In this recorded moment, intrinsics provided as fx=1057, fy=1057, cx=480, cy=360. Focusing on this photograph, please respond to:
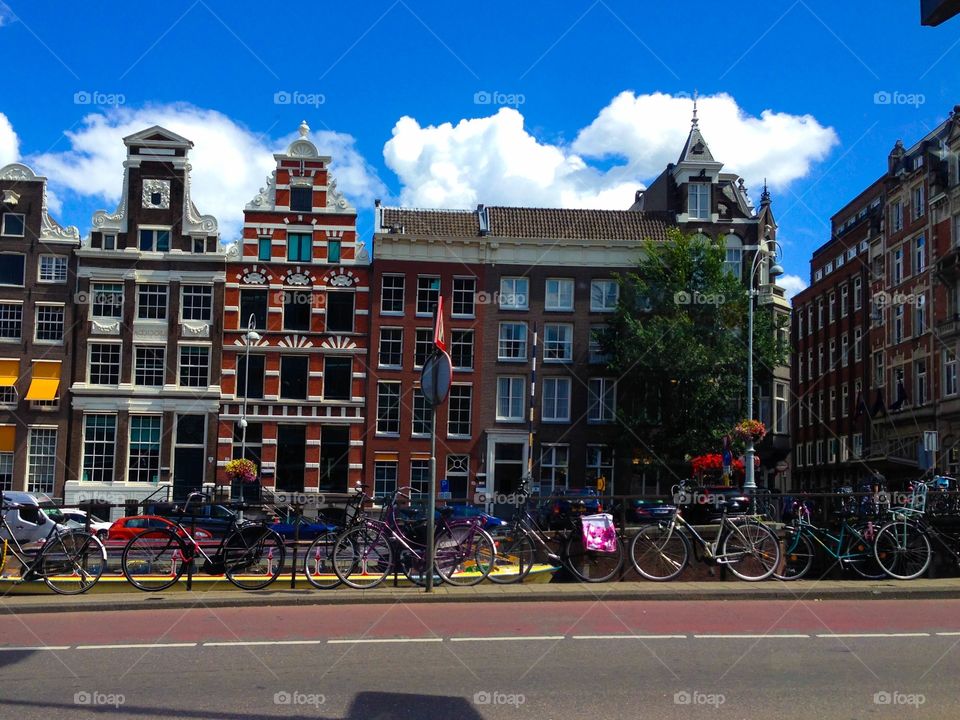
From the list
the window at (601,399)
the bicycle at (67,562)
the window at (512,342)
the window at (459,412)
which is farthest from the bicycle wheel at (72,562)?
the window at (601,399)

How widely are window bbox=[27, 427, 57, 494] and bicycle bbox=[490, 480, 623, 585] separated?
123 ft

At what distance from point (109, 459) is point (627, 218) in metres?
27.2

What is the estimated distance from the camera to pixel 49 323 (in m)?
48.0

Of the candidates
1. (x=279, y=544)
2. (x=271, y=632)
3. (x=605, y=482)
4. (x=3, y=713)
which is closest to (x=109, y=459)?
(x=605, y=482)

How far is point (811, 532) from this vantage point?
16031 mm

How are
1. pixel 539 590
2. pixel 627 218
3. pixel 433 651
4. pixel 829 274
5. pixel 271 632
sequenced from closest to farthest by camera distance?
pixel 433 651, pixel 271 632, pixel 539 590, pixel 627 218, pixel 829 274

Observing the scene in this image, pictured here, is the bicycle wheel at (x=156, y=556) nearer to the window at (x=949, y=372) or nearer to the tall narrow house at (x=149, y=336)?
the tall narrow house at (x=149, y=336)

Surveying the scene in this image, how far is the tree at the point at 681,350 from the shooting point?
155 feet

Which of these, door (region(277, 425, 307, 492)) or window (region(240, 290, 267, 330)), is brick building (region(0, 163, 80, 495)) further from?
door (region(277, 425, 307, 492))

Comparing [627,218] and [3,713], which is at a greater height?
[627,218]

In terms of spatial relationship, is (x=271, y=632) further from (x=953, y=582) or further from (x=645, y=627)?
(x=953, y=582)

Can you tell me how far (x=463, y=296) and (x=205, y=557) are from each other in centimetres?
3617

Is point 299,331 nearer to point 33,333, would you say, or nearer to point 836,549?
point 33,333

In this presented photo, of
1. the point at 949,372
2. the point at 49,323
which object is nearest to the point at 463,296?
the point at 49,323
